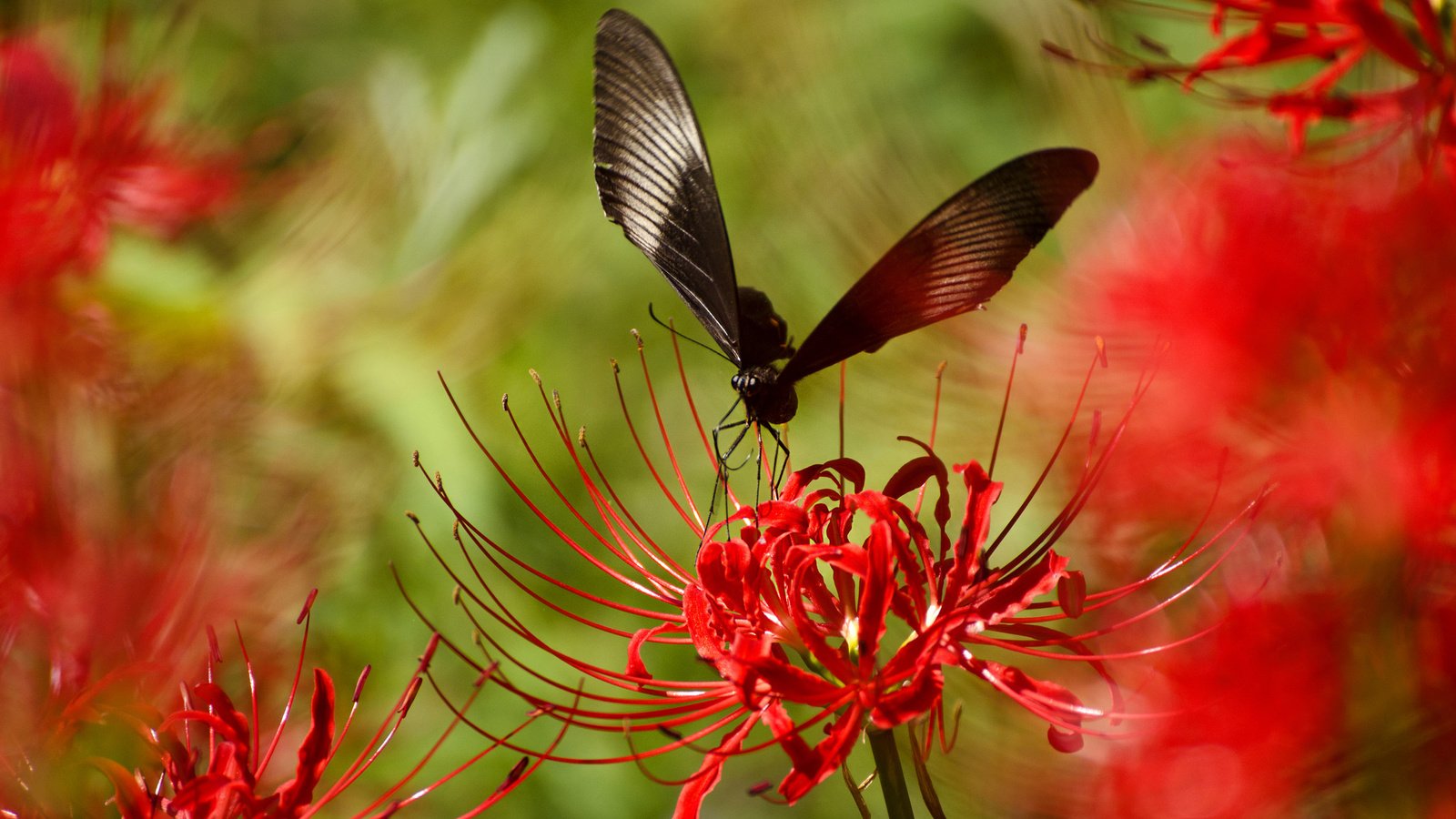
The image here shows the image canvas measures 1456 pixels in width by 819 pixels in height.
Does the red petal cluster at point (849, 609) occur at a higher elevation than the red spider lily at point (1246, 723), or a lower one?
higher

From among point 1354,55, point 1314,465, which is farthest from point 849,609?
point 1354,55

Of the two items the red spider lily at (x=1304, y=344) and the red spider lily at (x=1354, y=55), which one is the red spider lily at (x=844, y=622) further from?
the red spider lily at (x=1354, y=55)

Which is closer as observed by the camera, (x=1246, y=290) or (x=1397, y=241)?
(x=1397, y=241)

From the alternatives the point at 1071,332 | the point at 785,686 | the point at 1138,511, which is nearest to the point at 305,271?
the point at 1071,332

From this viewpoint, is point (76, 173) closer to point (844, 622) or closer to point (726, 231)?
point (726, 231)

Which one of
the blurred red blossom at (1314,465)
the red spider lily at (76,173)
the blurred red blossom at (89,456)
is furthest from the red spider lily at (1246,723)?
the red spider lily at (76,173)

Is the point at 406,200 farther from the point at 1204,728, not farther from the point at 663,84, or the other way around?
the point at 1204,728

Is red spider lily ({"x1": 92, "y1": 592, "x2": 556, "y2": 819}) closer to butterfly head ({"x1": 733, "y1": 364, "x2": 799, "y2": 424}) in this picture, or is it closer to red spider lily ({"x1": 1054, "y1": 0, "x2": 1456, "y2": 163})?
butterfly head ({"x1": 733, "y1": 364, "x2": 799, "y2": 424})
